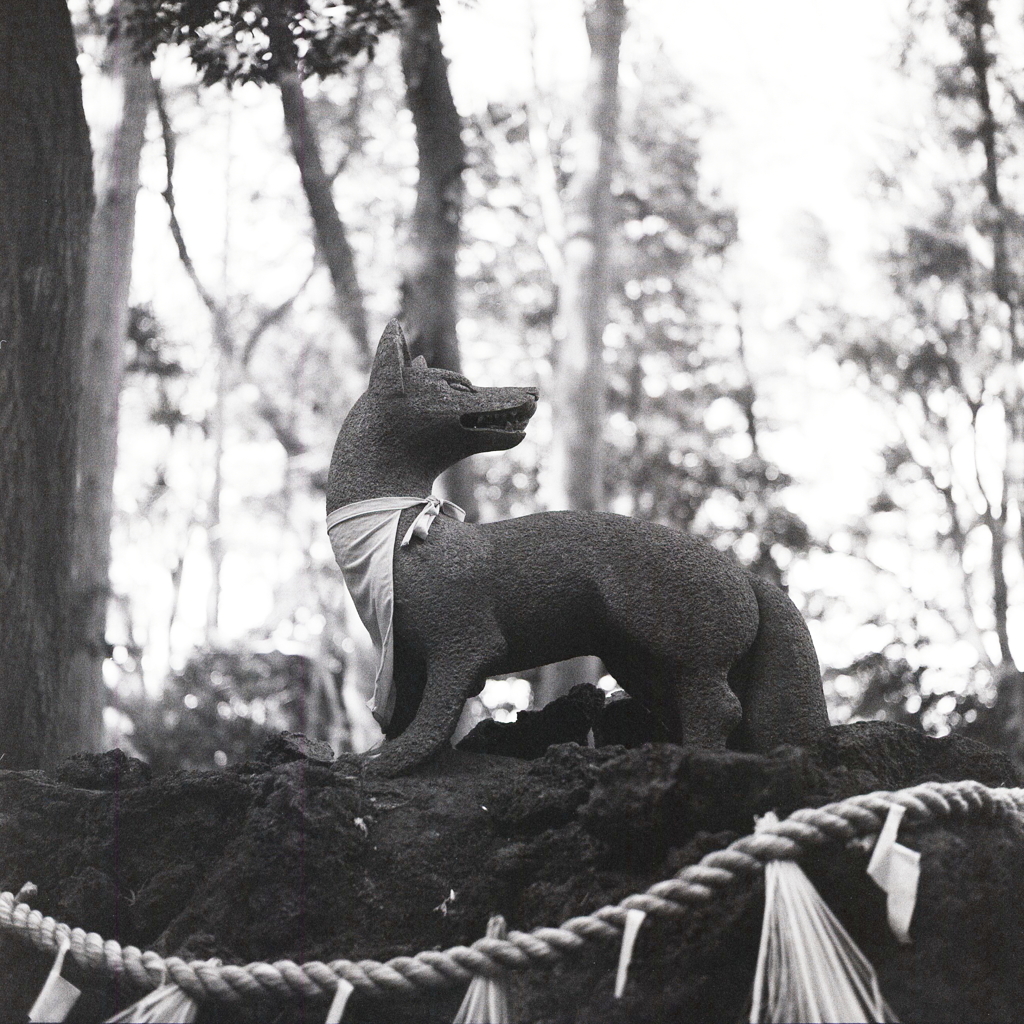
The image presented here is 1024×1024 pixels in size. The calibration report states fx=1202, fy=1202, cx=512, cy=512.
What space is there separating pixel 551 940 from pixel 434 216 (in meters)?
6.19

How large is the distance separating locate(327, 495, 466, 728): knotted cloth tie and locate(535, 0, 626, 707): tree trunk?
5.22 metres

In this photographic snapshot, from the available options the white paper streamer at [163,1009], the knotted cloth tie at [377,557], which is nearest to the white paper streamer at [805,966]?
the white paper streamer at [163,1009]

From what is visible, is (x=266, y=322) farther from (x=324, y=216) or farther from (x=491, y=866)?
(x=491, y=866)

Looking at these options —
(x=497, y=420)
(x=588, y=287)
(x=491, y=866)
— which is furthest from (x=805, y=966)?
(x=588, y=287)

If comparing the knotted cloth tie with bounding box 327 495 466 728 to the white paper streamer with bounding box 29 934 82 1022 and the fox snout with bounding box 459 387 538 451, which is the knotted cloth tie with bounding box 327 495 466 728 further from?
the white paper streamer with bounding box 29 934 82 1022

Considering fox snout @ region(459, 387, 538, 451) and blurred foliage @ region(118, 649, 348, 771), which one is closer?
fox snout @ region(459, 387, 538, 451)

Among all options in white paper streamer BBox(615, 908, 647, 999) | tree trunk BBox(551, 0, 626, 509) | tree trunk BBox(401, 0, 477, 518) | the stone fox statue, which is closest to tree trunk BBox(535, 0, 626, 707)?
tree trunk BBox(551, 0, 626, 509)

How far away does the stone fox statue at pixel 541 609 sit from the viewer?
303 centimetres

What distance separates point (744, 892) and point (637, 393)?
45.4 feet

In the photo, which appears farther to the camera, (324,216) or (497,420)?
(324,216)

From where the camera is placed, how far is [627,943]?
2.18 m

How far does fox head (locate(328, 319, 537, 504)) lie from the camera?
332 centimetres

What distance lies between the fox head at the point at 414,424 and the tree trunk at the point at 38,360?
1.51 m

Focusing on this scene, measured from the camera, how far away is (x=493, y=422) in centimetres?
335
